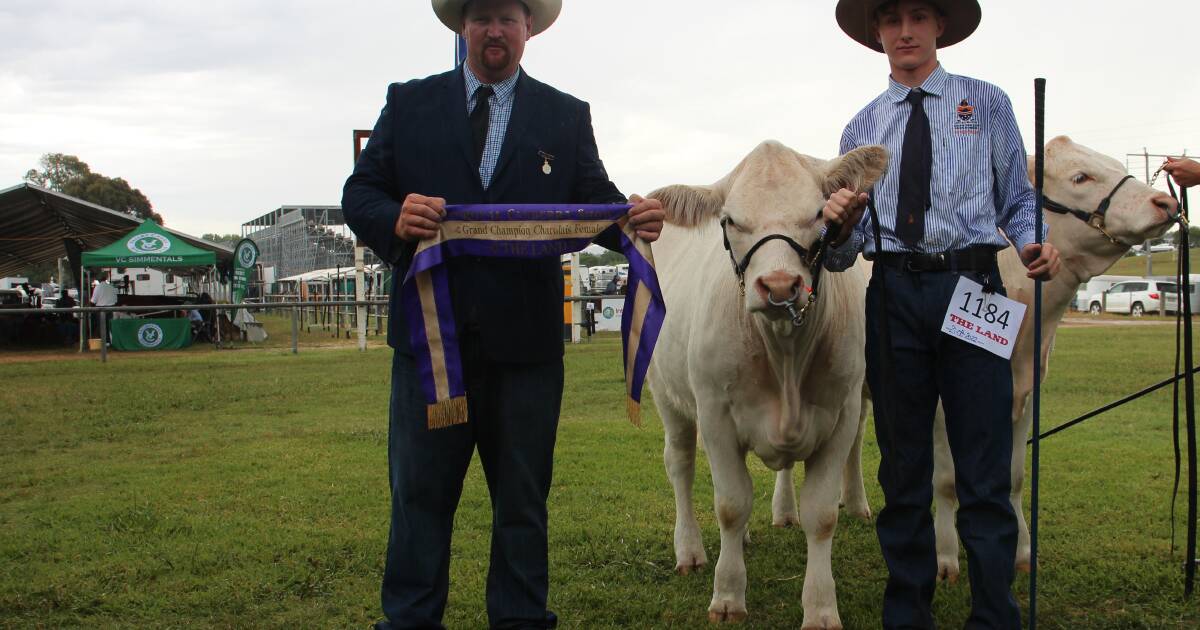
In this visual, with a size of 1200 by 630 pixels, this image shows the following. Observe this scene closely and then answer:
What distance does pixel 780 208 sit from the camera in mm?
3621

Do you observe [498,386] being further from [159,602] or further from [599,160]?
[159,602]

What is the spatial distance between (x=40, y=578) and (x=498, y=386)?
292 centimetres

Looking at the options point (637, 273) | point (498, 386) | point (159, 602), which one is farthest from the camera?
point (159, 602)

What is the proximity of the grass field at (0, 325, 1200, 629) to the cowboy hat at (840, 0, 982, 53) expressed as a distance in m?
2.49

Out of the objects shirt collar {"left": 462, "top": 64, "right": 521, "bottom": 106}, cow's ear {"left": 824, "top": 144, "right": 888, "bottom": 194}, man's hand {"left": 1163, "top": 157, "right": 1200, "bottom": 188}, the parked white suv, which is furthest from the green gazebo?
the parked white suv

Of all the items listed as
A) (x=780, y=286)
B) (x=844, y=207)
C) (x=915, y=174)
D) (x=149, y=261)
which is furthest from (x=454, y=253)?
(x=149, y=261)

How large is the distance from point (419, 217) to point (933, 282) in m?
1.86

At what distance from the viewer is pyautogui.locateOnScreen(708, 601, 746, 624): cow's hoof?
4.29 meters

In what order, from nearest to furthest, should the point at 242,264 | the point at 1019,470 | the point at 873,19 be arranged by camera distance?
the point at 873,19, the point at 1019,470, the point at 242,264

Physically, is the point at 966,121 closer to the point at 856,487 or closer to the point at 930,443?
the point at 930,443

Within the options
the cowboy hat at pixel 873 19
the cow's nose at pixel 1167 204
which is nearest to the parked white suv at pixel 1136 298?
the cow's nose at pixel 1167 204

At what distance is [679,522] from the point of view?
5.18 metres

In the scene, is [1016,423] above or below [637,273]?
below

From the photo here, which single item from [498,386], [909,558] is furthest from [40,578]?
[909,558]
